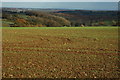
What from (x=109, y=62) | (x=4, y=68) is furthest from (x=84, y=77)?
(x=4, y=68)

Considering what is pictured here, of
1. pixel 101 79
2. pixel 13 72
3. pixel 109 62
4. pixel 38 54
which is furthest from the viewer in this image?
pixel 38 54

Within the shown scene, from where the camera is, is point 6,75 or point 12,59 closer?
point 6,75

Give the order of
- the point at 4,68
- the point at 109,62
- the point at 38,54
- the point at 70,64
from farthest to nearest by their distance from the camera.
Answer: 1. the point at 38,54
2. the point at 109,62
3. the point at 70,64
4. the point at 4,68

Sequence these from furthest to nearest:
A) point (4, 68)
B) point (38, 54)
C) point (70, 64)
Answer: point (38, 54)
point (70, 64)
point (4, 68)

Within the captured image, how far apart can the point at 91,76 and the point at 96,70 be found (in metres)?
0.75

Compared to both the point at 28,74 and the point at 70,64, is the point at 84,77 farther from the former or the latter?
the point at 28,74

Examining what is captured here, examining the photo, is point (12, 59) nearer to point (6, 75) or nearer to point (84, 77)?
point (6, 75)

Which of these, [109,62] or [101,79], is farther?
[109,62]

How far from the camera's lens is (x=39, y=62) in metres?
8.24

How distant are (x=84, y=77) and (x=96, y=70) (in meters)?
1.01

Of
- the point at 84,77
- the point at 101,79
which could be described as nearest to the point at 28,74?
the point at 84,77

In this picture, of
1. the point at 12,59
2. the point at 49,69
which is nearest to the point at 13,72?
the point at 49,69

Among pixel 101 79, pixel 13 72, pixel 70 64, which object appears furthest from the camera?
pixel 70 64

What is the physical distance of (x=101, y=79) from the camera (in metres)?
6.25
